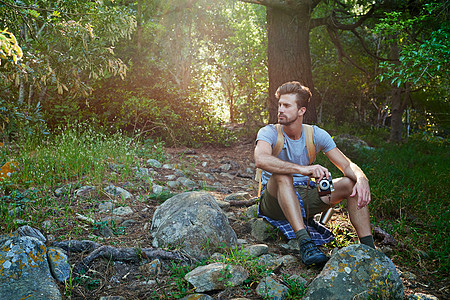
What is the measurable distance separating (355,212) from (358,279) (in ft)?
2.98

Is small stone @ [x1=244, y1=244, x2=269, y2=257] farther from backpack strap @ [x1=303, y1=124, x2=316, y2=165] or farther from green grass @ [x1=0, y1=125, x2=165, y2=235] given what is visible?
green grass @ [x1=0, y1=125, x2=165, y2=235]

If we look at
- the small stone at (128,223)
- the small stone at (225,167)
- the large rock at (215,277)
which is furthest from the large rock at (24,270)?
the small stone at (225,167)

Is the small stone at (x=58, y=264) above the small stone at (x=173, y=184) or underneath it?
above

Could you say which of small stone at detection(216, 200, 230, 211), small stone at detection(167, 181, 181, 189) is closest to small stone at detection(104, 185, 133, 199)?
small stone at detection(167, 181, 181, 189)

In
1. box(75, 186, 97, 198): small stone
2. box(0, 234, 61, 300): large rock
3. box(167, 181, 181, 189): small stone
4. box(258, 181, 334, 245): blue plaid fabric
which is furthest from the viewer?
box(167, 181, 181, 189): small stone

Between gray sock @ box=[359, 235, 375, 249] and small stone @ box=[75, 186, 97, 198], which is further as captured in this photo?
small stone @ box=[75, 186, 97, 198]

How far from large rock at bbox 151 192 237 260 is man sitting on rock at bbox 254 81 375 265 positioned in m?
0.58

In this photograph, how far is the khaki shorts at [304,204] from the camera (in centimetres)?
362

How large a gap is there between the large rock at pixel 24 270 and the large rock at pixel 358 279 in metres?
1.78

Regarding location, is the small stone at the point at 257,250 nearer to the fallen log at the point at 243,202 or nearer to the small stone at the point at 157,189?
the fallen log at the point at 243,202

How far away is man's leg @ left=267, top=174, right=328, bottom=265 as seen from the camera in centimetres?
290

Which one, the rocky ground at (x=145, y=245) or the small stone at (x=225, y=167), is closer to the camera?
the rocky ground at (x=145, y=245)

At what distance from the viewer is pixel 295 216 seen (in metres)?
3.16

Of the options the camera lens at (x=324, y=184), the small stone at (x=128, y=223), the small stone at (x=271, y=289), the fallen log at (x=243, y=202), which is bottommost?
the fallen log at (x=243, y=202)
